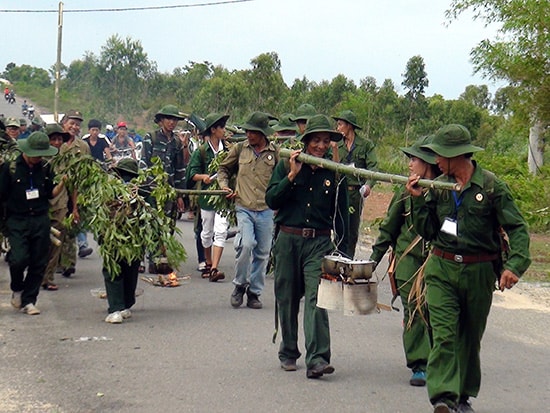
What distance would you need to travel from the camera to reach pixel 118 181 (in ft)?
34.9

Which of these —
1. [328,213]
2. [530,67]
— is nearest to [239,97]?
[530,67]

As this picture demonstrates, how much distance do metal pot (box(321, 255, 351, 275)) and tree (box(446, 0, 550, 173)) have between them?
11.7m

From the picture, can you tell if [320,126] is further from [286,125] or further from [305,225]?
[286,125]

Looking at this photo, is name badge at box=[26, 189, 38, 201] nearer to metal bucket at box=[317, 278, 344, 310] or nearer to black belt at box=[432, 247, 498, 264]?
metal bucket at box=[317, 278, 344, 310]

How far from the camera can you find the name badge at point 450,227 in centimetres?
657

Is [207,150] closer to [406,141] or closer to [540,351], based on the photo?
[540,351]

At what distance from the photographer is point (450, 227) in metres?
6.59

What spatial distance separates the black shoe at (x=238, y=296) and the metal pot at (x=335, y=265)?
11.6 feet

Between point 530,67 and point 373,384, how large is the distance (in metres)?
12.0

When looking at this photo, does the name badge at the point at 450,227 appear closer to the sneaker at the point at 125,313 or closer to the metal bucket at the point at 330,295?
the metal bucket at the point at 330,295

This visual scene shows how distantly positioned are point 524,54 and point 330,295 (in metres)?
12.3

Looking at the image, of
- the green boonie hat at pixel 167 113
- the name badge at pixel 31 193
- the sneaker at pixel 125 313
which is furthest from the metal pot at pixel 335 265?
the green boonie hat at pixel 167 113

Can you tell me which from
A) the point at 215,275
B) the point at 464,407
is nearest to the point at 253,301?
the point at 215,275

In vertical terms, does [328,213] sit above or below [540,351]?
above
